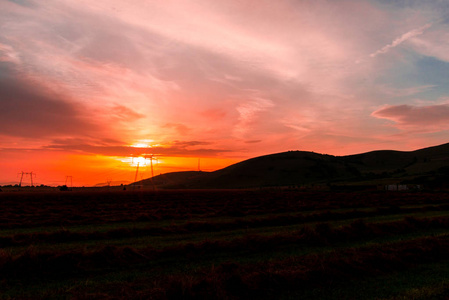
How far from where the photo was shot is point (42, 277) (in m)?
11.2

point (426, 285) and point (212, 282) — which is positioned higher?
point (212, 282)

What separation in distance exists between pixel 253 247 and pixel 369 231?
8.27m

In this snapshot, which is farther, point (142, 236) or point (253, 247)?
point (142, 236)

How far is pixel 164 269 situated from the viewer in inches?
474

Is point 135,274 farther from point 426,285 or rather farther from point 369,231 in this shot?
point 369,231

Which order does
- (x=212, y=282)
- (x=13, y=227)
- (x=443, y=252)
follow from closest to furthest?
(x=212, y=282), (x=443, y=252), (x=13, y=227)

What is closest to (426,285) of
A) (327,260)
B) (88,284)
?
(327,260)

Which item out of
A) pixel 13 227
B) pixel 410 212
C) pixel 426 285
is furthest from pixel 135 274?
pixel 410 212

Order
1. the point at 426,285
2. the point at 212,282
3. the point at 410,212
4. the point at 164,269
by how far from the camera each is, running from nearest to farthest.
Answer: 1. the point at 212,282
2. the point at 426,285
3. the point at 164,269
4. the point at 410,212

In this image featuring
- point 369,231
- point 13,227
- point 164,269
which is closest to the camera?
point 164,269

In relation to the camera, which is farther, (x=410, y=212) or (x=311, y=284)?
(x=410, y=212)

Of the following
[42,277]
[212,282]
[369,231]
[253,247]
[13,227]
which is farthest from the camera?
[13,227]

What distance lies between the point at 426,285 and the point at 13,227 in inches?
1101

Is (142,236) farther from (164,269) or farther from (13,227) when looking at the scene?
(13,227)
